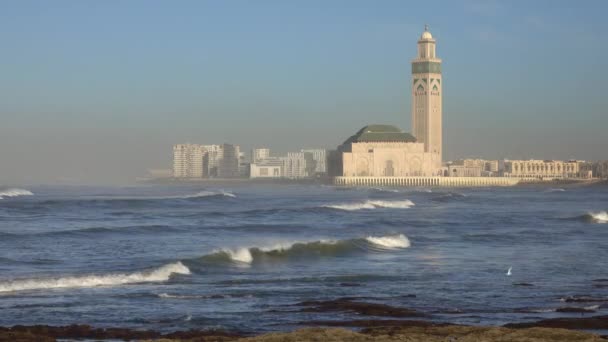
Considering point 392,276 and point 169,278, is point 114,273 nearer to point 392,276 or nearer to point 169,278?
point 169,278

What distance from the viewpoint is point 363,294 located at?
81.0 feet

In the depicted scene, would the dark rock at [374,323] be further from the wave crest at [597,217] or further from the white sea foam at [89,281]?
the wave crest at [597,217]

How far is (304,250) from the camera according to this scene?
125 feet

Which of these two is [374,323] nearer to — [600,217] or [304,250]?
[304,250]

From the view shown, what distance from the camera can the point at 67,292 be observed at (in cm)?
2459

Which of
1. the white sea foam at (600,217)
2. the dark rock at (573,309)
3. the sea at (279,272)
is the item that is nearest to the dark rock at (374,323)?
the sea at (279,272)

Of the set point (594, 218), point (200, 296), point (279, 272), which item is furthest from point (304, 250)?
point (594, 218)

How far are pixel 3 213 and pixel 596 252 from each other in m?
40.2

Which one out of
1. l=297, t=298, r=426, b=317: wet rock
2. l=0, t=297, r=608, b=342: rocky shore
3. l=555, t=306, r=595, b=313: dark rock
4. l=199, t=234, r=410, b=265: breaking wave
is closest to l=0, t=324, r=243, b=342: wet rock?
l=0, t=297, r=608, b=342: rocky shore

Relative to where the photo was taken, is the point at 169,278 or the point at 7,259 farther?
the point at 7,259

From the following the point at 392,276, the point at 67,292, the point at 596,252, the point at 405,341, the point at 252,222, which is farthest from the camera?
the point at 252,222

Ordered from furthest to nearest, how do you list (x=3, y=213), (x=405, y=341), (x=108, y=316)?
(x=3, y=213), (x=108, y=316), (x=405, y=341)

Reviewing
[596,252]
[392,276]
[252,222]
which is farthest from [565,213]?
[392,276]

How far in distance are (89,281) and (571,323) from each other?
12124 millimetres
